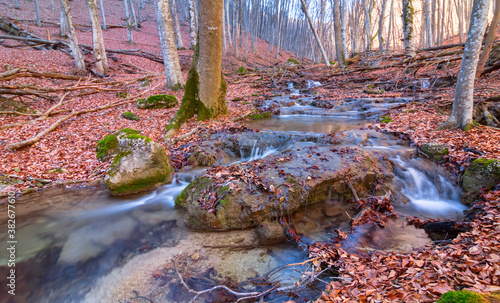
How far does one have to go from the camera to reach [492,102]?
7609 mm

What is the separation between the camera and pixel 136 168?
588 cm

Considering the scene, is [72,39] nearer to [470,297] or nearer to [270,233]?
[270,233]

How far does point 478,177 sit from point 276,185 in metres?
3.97

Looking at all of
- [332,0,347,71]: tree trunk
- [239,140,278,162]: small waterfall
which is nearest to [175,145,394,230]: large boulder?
[239,140,278,162]: small waterfall

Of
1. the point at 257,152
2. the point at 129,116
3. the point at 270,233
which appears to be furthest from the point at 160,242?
the point at 129,116

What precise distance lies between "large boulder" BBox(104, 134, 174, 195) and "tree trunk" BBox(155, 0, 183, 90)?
7343 mm

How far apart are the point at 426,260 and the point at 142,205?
527 cm

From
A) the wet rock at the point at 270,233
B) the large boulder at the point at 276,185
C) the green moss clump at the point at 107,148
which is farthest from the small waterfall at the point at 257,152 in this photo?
the green moss clump at the point at 107,148

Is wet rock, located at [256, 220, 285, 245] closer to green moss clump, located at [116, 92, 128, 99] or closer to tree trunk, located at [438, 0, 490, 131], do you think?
tree trunk, located at [438, 0, 490, 131]

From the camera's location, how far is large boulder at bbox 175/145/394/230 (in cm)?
432

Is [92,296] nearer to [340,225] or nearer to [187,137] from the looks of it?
[340,225]

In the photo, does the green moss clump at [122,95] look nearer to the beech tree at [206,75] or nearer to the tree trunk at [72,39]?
the tree trunk at [72,39]

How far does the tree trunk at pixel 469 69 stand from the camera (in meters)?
5.39

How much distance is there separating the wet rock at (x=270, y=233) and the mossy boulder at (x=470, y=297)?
8.25ft
